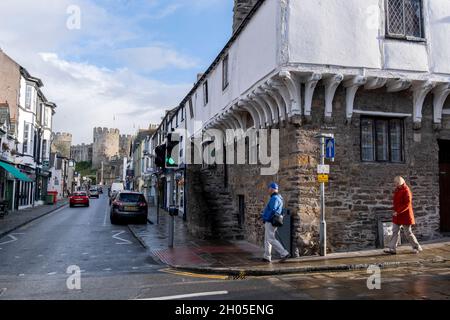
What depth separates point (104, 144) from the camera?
103812 mm

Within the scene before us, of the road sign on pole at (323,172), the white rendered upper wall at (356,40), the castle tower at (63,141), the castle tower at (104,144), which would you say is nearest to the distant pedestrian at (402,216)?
the road sign on pole at (323,172)

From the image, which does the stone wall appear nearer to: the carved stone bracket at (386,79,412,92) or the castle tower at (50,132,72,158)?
the carved stone bracket at (386,79,412,92)

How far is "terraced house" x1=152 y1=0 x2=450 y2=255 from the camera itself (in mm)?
10344

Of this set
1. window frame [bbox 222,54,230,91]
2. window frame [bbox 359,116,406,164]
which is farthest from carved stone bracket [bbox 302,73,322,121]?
window frame [bbox 222,54,230,91]

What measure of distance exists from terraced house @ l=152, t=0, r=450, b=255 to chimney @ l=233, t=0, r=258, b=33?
444cm

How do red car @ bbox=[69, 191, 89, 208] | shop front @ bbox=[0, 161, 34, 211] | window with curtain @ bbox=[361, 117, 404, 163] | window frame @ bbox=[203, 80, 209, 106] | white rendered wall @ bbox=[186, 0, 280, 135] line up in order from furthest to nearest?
1. red car @ bbox=[69, 191, 89, 208]
2. shop front @ bbox=[0, 161, 34, 211]
3. window frame @ bbox=[203, 80, 209, 106]
4. window with curtain @ bbox=[361, 117, 404, 163]
5. white rendered wall @ bbox=[186, 0, 280, 135]

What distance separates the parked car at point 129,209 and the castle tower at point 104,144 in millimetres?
85335

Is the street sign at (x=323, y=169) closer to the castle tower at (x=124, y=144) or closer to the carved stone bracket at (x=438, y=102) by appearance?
the carved stone bracket at (x=438, y=102)

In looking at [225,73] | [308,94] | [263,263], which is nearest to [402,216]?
[263,263]

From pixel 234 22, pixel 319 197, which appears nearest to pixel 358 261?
pixel 319 197

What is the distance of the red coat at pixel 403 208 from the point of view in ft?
32.3

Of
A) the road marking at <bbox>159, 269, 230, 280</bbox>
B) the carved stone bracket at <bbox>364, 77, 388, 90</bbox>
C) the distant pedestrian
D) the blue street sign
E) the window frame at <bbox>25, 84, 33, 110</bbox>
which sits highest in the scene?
the window frame at <bbox>25, 84, 33, 110</bbox>

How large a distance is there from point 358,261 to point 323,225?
1.20 metres
